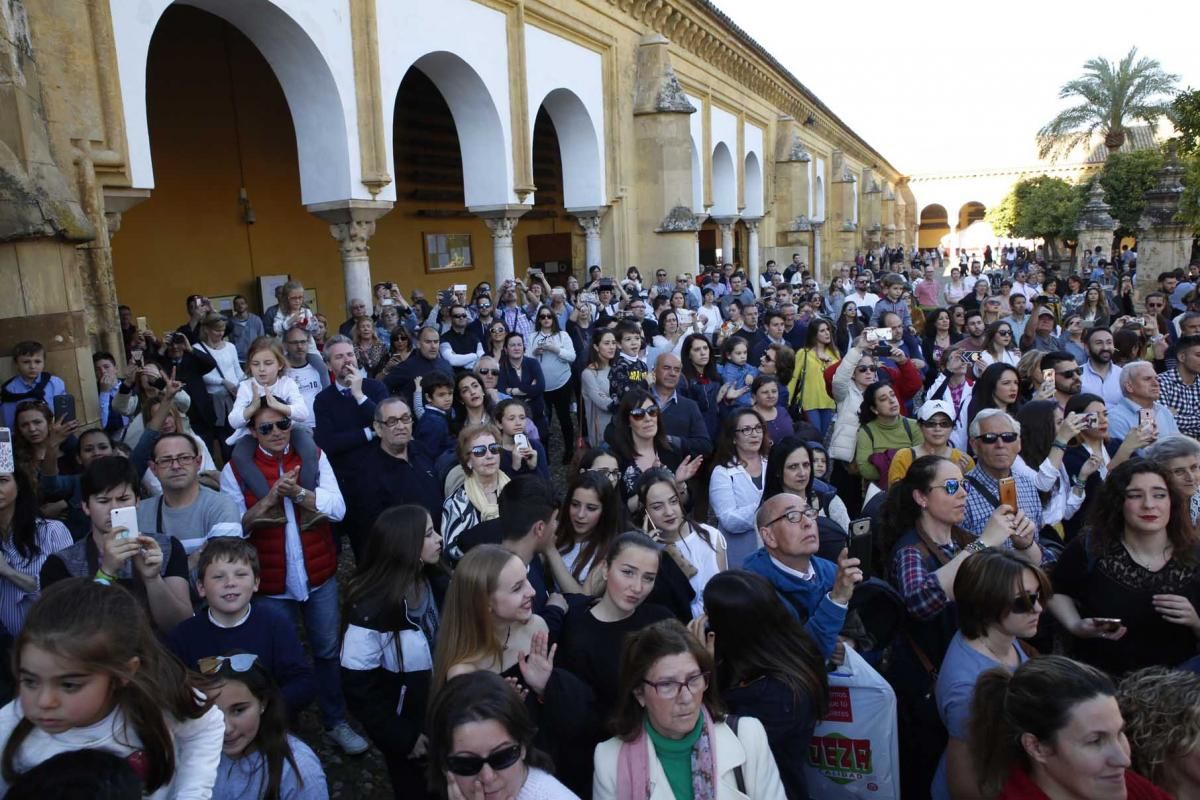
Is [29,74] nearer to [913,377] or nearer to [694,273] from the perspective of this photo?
[913,377]

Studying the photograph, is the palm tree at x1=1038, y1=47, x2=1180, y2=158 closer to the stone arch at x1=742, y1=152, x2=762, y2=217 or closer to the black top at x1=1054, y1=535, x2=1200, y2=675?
the stone arch at x1=742, y1=152, x2=762, y2=217

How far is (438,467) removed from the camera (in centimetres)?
512

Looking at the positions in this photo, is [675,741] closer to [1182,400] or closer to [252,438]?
[252,438]

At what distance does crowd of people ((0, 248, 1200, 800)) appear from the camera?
216 centimetres

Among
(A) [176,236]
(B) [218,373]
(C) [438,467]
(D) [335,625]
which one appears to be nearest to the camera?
(D) [335,625]

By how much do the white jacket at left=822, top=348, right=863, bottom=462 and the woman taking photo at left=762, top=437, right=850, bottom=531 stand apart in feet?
3.55

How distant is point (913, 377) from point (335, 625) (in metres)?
5.07

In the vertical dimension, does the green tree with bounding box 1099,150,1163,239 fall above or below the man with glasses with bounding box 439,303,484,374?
above

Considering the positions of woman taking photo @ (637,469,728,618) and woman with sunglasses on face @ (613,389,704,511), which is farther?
woman with sunglasses on face @ (613,389,704,511)

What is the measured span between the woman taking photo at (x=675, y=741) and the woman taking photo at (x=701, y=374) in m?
4.44

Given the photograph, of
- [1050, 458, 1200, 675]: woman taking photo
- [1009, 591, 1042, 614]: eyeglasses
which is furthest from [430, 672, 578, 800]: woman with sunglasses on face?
[1050, 458, 1200, 675]: woman taking photo

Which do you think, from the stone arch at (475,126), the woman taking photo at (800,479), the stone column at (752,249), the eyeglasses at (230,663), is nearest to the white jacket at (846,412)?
the woman taking photo at (800,479)

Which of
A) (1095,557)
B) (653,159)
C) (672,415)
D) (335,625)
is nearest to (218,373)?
(335,625)

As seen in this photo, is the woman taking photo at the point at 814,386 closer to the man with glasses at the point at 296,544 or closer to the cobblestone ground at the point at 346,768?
the man with glasses at the point at 296,544
